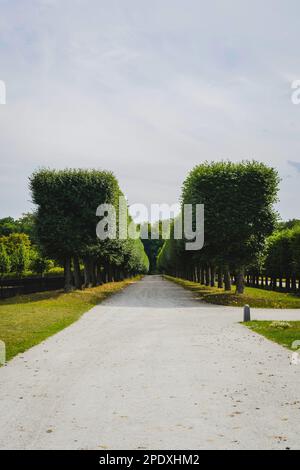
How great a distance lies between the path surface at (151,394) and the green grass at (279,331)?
23.8 inches

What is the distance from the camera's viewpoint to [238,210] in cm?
3878

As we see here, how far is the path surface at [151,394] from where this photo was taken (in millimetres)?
7391

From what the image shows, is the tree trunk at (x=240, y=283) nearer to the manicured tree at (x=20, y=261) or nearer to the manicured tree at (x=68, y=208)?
the manicured tree at (x=68, y=208)

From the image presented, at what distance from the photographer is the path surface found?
7391 mm

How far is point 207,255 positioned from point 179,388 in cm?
3026

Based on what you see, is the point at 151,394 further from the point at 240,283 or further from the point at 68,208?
the point at 68,208

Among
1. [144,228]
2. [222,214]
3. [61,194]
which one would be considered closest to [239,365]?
[222,214]

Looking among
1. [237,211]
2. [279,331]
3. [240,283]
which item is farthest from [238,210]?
[279,331]

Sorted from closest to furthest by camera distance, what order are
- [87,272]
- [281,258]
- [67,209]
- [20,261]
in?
[67,209]
[87,272]
[281,258]
[20,261]

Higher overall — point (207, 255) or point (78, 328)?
point (207, 255)

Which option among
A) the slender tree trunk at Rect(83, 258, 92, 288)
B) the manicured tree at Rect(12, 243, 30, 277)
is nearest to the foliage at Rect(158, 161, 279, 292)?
the slender tree trunk at Rect(83, 258, 92, 288)

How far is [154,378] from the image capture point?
37.4ft

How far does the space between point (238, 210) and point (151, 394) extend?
29961mm
